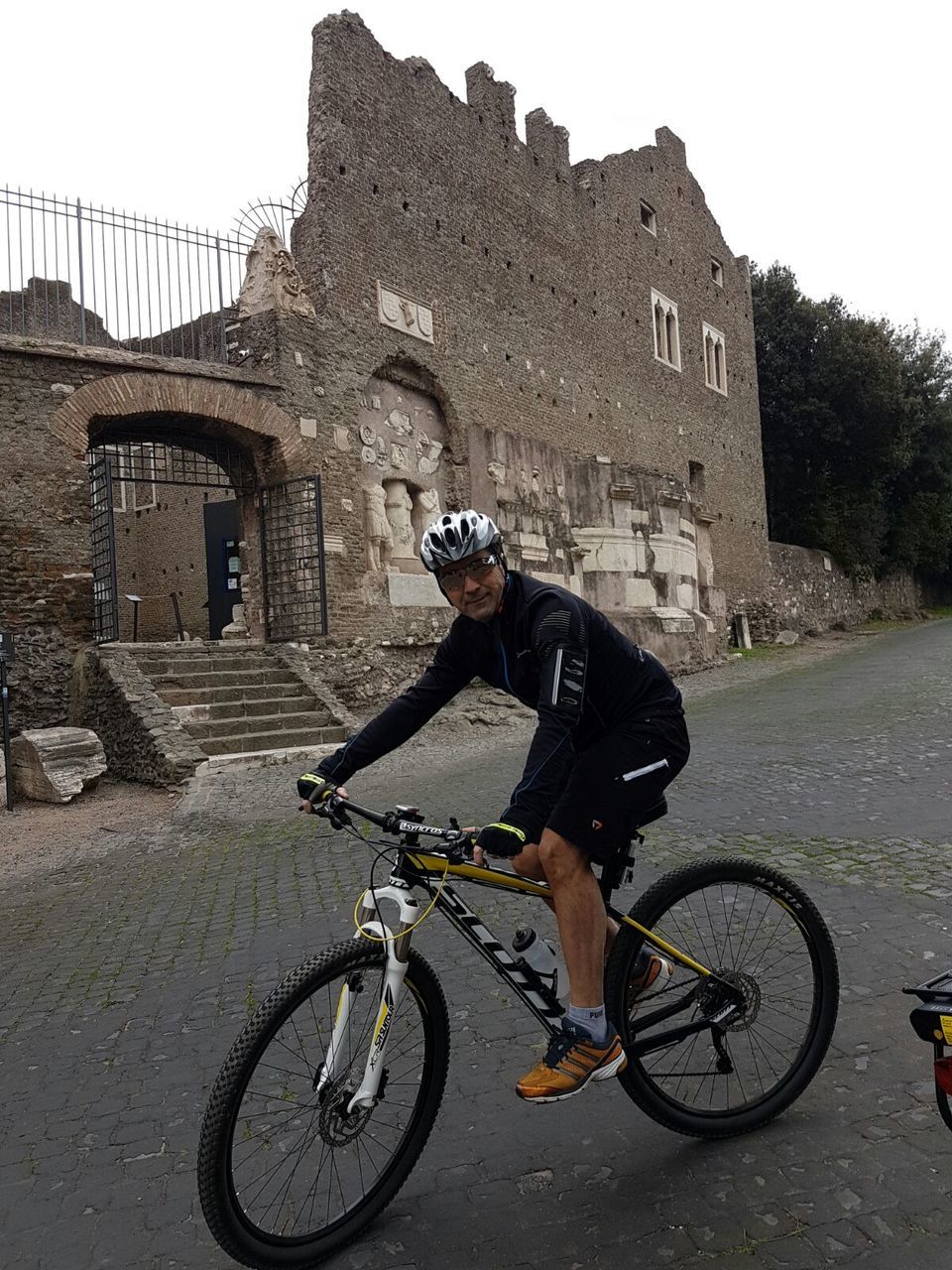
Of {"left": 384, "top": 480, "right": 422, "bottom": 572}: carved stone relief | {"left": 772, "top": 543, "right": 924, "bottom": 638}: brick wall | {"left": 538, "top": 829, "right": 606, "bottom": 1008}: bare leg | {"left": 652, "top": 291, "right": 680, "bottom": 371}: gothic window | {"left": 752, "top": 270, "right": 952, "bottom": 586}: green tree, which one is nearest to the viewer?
{"left": 538, "top": 829, "right": 606, "bottom": 1008}: bare leg

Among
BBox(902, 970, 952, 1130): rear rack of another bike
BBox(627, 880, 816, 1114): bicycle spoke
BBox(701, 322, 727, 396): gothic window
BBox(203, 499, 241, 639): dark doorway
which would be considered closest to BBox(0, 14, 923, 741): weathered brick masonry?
BBox(701, 322, 727, 396): gothic window

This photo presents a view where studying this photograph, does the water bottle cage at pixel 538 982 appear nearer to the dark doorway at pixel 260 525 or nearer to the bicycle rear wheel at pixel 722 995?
the bicycle rear wheel at pixel 722 995

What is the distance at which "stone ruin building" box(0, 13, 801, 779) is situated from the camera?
12953 mm

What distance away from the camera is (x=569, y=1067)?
2.65m

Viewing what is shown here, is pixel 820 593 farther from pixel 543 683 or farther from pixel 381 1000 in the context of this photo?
pixel 381 1000

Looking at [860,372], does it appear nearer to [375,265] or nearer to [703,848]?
[375,265]

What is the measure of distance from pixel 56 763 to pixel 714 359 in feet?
89.5

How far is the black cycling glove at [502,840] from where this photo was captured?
A: 98.2 inches

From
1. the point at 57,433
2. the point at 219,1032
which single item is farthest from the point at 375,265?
the point at 219,1032

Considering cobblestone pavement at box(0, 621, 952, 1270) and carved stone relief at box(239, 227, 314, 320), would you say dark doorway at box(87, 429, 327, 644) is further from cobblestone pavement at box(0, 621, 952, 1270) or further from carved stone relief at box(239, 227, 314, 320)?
cobblestone pavement at box(0, 621, 952, 1270)

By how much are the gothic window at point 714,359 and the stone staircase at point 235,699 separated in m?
22.3

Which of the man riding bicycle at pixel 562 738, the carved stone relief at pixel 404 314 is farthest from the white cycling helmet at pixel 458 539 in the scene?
the carved stone relief at pixel 404 314

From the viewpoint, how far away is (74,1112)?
340 centimetres

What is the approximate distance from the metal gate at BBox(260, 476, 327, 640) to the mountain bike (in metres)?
12.8
